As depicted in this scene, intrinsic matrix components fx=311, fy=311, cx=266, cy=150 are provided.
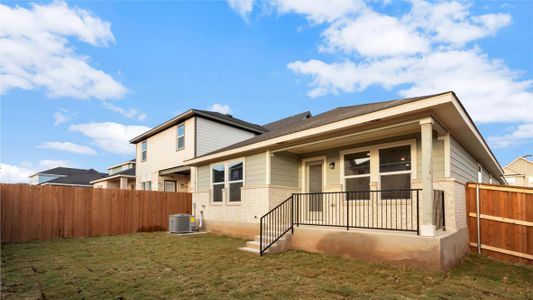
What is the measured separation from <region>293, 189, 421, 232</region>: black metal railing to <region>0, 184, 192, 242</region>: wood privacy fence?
6.60 meters

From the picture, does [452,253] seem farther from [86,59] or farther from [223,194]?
[86,59]

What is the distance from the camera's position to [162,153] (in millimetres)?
16500

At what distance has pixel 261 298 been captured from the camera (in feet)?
13.6

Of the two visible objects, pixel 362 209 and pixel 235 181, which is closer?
pixel 362 209

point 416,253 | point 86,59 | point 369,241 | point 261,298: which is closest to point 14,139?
point 86,59

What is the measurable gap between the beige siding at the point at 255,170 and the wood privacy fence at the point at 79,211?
456 cm

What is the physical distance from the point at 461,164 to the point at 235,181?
668 centimetres

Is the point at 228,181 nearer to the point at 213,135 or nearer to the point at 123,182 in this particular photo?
the point at 213,135

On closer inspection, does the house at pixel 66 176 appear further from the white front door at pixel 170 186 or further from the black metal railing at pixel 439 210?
the black metal railing at pixel 439 210

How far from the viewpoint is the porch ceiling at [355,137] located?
6750 mm

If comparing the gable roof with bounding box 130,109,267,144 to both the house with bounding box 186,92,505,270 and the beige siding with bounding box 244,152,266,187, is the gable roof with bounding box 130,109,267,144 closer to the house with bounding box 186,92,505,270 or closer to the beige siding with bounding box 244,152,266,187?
the house with bounding box 186,92,505,270

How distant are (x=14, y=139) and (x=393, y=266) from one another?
34.5 ft


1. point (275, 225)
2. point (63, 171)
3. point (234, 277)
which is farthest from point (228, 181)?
point (63, 171)

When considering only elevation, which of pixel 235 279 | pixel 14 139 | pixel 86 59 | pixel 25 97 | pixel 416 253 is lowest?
pixel 235 279
